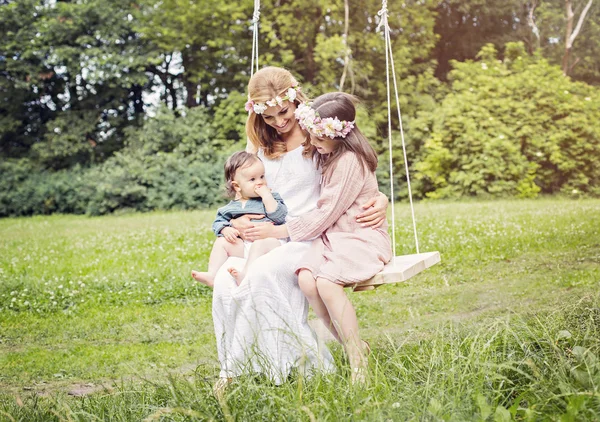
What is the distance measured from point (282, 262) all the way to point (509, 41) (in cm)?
1285

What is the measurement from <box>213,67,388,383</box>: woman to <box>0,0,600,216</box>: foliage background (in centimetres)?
934

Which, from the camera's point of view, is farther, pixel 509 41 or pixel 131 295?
pixel 509 41

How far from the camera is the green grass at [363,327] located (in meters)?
2.36

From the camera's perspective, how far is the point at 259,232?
10.1 ft

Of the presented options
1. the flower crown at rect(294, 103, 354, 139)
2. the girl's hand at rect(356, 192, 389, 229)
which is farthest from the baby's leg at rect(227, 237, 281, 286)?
the flower crown at rect(294, 103, 354, 139)

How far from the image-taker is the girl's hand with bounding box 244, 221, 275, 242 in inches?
121

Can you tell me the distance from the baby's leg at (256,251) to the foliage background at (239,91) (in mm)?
9494

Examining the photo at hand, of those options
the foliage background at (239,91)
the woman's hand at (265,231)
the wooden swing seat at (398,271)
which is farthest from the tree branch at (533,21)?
the woman's hand at (265,231)

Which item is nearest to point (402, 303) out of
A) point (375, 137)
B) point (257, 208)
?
point (257, 208)

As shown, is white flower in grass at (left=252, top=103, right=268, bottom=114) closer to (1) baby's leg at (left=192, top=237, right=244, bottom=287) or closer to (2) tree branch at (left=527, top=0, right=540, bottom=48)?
(1) baby's leg at (left=192, top=237, right=244, bottom=287)

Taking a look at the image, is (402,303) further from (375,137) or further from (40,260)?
(375,137)

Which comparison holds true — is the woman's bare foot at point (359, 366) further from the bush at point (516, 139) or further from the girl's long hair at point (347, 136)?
the bush at point (516, 139)

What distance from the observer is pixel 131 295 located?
5.66 meters

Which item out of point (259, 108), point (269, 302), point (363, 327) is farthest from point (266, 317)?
point (363, 327)
